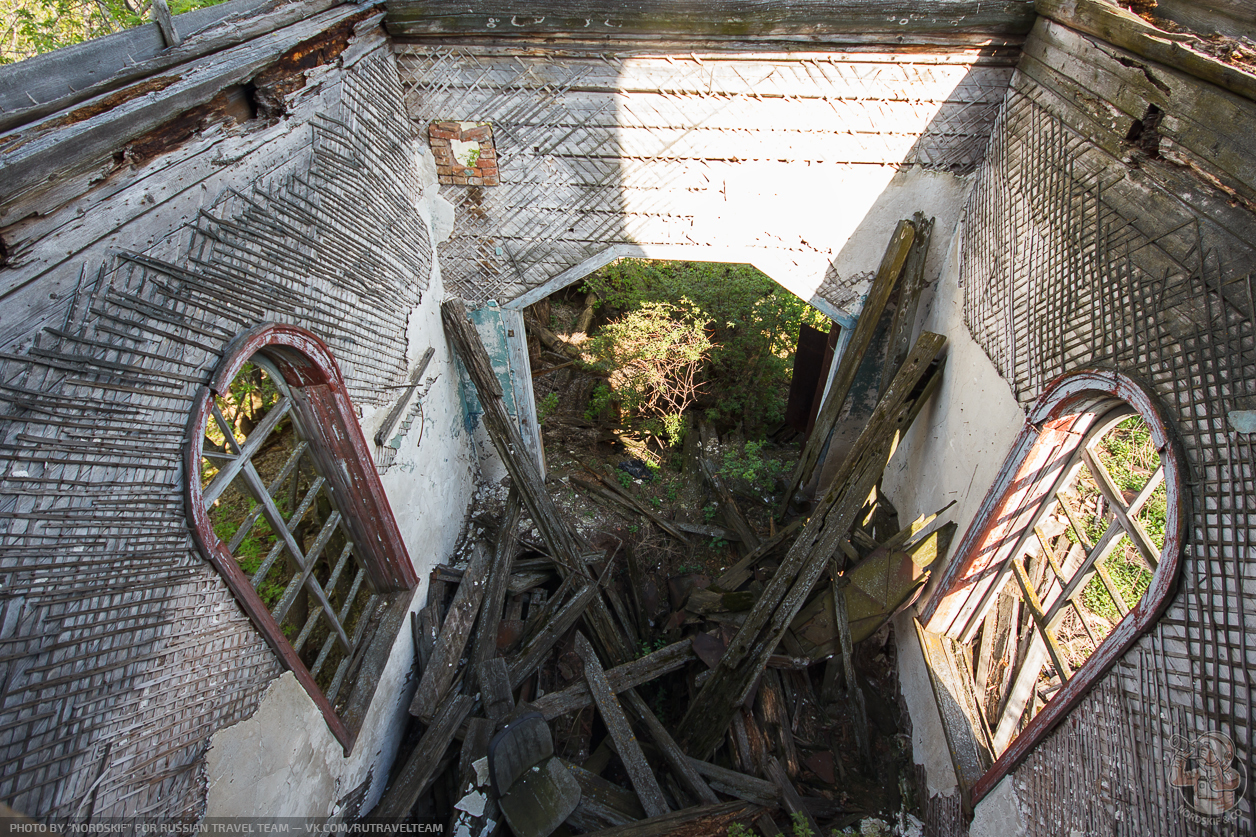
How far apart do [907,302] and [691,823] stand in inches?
149

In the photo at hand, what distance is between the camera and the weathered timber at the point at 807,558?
385cm

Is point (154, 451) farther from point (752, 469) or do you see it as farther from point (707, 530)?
point (752, 469)

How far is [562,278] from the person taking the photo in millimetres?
4766

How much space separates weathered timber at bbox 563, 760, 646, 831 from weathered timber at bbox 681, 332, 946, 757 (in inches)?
20.9

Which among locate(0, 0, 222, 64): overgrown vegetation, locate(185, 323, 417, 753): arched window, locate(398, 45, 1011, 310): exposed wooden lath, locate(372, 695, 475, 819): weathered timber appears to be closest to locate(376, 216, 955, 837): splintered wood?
locate(372, 695, 475, 819): weathered timber

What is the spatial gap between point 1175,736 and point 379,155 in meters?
4.69

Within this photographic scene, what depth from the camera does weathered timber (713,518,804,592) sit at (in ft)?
15.5

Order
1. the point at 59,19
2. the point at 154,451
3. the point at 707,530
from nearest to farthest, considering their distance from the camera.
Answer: the point at 154,451 < the point at 707,530 < the point at 59,19

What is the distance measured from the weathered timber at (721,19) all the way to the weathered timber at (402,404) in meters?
2.18

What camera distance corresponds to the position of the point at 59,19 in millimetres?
6938

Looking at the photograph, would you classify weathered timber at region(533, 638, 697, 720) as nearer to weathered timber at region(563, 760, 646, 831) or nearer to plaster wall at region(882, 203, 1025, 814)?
weathered timber at region(563, 760, 646, 831)

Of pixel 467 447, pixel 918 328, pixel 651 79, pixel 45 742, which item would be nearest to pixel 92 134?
pixel 45 742

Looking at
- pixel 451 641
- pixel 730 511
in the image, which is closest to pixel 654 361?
Answer: pixel 730 511

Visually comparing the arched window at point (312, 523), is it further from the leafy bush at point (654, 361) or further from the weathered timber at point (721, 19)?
the leafy bush at point (654, 361)
